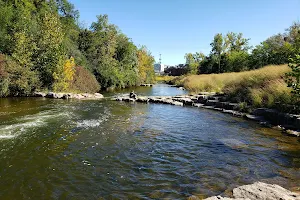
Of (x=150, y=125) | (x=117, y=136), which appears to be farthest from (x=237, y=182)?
(x=150, y=125)

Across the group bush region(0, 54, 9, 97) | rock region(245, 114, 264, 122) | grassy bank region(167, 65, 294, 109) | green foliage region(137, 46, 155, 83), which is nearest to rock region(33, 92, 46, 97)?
bush region(0, 54, 9, 97)

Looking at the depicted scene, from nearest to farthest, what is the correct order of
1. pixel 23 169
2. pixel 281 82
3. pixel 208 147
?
pixel 23 169, pixel 208 147, pixel 281 82

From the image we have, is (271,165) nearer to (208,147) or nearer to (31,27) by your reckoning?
(208,147)

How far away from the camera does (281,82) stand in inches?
619

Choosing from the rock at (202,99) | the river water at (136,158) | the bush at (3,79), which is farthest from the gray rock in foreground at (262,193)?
the bush at (3,79)

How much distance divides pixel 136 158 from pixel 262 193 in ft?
13.3

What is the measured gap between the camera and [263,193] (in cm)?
508

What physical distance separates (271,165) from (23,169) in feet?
25.0

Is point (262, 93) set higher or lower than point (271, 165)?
higher

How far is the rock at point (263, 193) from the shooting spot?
489 centimetres

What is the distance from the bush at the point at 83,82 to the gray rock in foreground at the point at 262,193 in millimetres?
27869

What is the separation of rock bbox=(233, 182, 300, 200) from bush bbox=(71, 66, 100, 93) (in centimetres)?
2786

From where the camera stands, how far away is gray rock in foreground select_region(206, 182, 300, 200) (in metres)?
4.86

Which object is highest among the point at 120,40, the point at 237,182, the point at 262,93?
the point at 120,40
